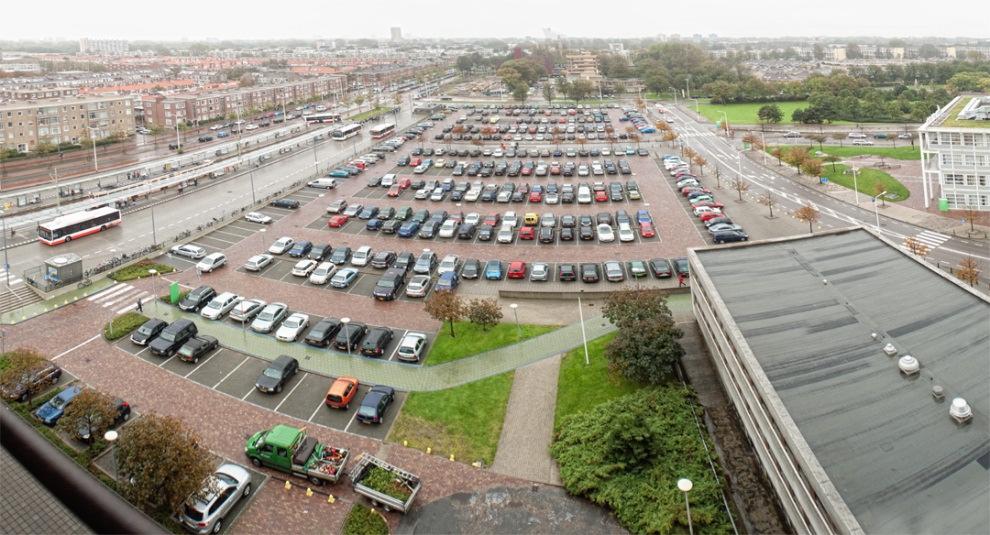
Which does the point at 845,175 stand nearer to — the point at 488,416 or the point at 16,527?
the point at 488,416

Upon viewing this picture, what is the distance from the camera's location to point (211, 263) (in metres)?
29.1

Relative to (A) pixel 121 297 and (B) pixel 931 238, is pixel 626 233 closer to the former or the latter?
(B) pixel 931 238

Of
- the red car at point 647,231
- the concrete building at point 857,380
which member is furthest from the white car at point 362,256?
the concrete building at point 857,380

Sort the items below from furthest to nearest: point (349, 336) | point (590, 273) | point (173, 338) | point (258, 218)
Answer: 1. point (258, 218)
2. point (590, 273)
3. point (349, 336)
4. point (173, 338)

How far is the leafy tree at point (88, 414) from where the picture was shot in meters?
15.4

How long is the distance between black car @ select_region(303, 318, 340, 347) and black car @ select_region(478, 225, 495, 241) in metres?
11.8

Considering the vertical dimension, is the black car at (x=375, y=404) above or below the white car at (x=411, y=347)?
below

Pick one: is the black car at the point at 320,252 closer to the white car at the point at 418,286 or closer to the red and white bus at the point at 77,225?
the white car at the point at 418,286

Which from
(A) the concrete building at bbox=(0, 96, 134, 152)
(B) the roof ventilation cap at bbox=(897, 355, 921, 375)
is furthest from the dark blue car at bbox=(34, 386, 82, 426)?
(A) the concrete building at bbox=(0, 96, 134, 152)

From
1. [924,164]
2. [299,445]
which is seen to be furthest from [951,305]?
[924,164]

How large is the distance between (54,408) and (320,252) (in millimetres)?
14510

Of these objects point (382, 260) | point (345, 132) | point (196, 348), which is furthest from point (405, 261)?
point (345, 132)

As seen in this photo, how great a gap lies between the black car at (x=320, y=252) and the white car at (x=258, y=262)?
6.96 ft

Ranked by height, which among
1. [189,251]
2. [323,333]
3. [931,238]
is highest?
[189,251]
